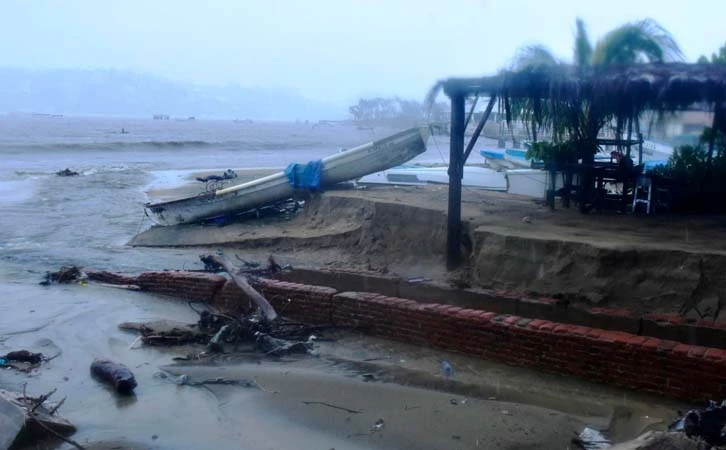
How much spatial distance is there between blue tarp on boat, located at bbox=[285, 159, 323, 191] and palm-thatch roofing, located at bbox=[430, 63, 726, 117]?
21.6 ft

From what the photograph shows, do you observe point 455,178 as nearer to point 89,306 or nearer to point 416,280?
point 416,280

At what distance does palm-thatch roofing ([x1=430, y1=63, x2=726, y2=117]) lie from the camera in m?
9.70

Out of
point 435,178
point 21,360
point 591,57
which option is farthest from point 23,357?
point 435,178

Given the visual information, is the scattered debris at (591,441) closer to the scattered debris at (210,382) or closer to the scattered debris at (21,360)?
the scattered debris at (210,382)

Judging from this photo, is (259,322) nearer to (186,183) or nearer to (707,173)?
(707,173)

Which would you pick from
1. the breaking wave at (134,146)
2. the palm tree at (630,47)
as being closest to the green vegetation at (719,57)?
the palm tree at (630,47)

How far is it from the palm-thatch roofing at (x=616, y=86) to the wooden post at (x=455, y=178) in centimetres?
29

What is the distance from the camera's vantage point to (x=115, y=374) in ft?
23.3

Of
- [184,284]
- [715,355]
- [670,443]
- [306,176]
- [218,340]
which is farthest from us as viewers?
[306,176]

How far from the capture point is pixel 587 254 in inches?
385

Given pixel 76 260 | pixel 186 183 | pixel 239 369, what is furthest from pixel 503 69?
pixel 186 183

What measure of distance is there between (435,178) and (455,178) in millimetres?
9299

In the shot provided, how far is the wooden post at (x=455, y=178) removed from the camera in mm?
11445

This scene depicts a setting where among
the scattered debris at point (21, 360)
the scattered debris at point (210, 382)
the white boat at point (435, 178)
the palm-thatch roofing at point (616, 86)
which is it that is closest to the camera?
the scattered debris at point (210, 382)
